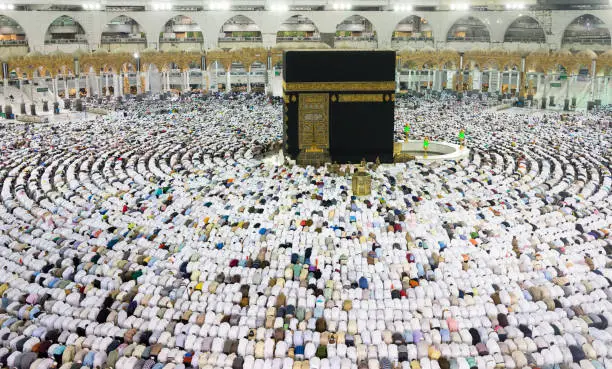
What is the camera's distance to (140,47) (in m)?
26.8

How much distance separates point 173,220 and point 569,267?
4.52m

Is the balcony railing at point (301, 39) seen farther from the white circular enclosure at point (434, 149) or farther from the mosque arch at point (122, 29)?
the white circular enclosure at point (434, 149)

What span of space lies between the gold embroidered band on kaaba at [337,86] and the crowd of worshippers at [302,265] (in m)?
1.55

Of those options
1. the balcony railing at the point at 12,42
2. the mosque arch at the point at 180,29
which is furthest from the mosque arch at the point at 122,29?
the balcony railing at the point at 12,42

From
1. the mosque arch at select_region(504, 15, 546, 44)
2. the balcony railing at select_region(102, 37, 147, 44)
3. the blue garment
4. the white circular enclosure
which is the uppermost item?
the mosque arch at select_region(504, 15, 546, 44)

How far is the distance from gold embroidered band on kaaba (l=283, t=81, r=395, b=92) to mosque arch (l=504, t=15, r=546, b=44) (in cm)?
1998

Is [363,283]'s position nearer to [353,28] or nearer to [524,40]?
[524,40]

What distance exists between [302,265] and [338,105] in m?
5.67

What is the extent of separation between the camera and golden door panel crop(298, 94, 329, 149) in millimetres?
10527

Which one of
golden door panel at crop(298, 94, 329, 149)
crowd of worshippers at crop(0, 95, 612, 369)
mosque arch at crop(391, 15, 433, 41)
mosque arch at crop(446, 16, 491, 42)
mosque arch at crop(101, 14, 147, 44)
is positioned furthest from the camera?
mosque arch at crop(391, 15, 433, 41)

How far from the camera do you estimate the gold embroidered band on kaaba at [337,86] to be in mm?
10438

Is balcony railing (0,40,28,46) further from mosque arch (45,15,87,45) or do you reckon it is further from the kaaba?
the kaaba

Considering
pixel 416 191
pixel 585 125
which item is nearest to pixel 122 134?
pixel 416 191

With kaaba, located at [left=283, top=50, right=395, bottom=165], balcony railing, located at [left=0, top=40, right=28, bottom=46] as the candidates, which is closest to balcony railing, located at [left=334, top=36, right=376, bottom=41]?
balcony railing, located at [left=0, top=40, right=28, bottom=46]
